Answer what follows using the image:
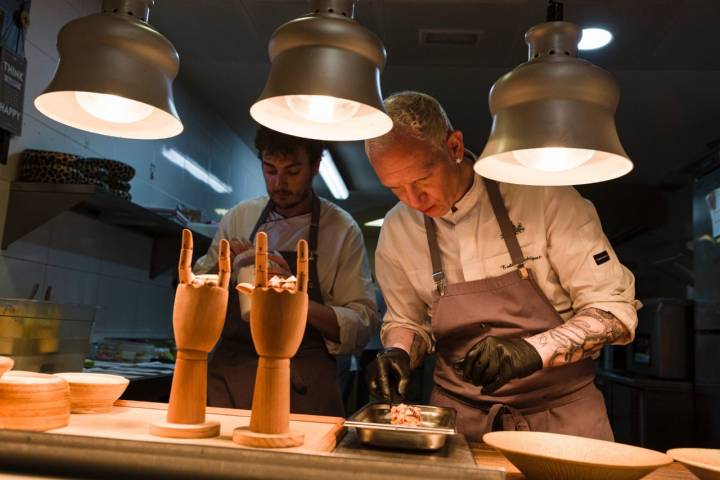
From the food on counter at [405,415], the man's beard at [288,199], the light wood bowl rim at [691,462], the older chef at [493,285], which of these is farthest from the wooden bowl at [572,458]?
the man's beard at [288,199]

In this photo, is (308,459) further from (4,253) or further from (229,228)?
(4,253)

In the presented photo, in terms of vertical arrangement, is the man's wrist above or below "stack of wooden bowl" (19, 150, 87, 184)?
below

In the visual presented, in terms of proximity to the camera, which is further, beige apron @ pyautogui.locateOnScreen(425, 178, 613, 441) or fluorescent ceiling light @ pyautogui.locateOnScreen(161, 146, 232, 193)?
fluorescent ceiling light @ pyautogui.locateOnScreen(161, 146, 232, 193)

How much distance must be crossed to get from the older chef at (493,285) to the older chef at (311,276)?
273 millimetres

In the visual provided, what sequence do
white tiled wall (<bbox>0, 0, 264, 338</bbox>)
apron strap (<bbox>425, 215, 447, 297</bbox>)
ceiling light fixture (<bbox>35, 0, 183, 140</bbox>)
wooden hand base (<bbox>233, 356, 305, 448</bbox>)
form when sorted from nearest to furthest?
wooden hand base (<bbox>233, 356, 305, 448</bbox>) → ceiling light fixture (<bbox>35, 0, 183, 140</bbox>) → apron strap (<bbox>425, 215, 447, 297</bbox>) → white tiled wall (<bbox>0, 0, 264, 338</bbox>)

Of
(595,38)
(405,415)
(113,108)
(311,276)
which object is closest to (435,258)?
(311,276)

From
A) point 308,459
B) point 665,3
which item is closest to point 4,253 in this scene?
point 308,459

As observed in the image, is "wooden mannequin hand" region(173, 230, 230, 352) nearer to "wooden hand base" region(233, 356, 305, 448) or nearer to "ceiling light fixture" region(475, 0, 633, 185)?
"wooden hand base" region(233, 356, 305, 448)

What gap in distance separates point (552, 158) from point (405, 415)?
0.71 metres

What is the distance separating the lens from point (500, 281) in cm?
191

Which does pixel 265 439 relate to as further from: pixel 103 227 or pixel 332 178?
pixel 332 178

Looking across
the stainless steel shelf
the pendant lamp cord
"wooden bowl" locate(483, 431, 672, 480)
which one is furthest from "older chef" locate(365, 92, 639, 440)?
the stainless steel shelf

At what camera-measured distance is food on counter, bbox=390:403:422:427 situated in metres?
1.28

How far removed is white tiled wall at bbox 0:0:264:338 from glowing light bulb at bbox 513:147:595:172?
6.86 feet
